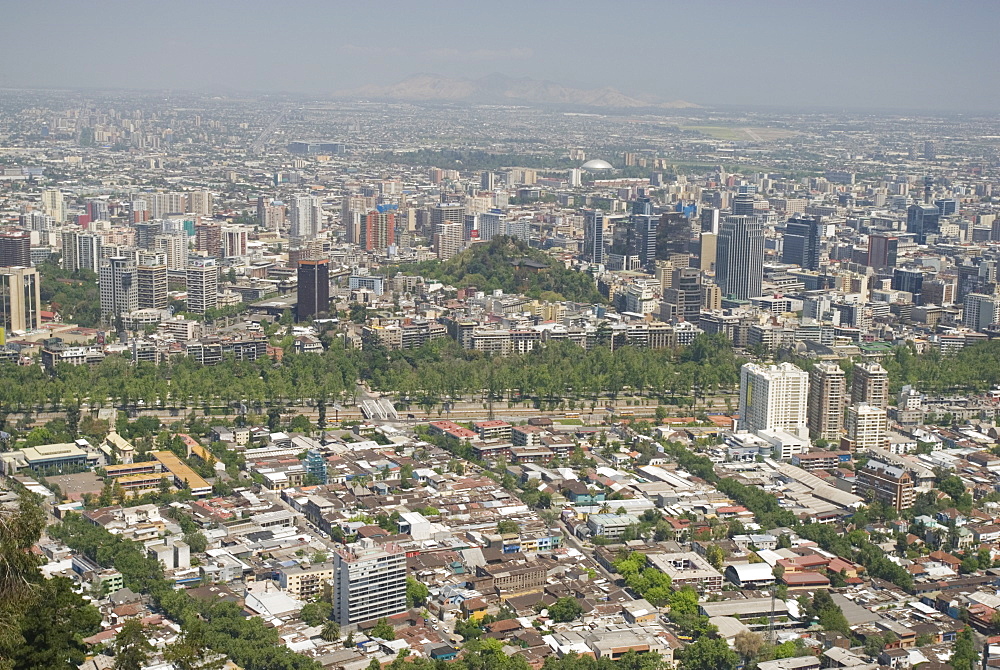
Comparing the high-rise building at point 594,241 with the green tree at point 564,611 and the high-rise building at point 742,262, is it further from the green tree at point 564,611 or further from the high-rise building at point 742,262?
the green tree at point 564,611

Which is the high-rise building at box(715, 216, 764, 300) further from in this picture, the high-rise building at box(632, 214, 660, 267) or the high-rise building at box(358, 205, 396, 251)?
the high-rise building at box(358, 205, 396, 251)

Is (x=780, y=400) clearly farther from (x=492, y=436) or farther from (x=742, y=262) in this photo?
(x=742, y=262)

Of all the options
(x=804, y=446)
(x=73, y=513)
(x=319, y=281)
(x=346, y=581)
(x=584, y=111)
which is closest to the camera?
(x=346, y=581)

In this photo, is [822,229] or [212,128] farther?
[212,128]

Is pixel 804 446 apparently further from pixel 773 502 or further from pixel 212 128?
pixel 212 128

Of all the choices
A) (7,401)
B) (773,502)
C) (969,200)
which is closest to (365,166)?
(969,200)

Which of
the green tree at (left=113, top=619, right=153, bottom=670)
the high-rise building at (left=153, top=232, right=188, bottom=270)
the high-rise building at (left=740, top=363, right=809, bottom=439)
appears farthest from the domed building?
the green tree at (left=113, top=619, right=153, bottom=670)
